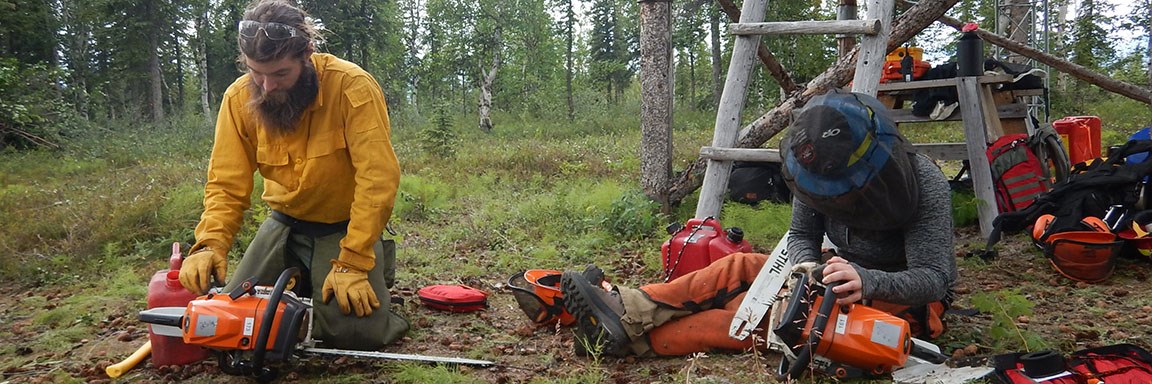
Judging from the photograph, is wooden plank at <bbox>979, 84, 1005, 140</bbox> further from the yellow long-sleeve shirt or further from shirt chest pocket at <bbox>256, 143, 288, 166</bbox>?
shirt chest pocket at <bbox>256, 143, 288, 166</bbox>

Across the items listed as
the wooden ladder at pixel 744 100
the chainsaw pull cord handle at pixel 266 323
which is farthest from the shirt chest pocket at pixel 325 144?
the wooden ladder at pixel 744 100

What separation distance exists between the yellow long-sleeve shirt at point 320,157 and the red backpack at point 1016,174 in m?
4.73

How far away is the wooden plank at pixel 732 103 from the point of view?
484cm

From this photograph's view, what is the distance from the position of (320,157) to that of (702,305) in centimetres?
199

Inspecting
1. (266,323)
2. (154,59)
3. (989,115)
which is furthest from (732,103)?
(154,59)

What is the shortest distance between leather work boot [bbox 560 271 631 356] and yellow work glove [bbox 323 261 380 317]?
970mm

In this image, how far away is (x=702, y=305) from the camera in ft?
9.88

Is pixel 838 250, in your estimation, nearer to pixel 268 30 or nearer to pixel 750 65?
pixel 750 65

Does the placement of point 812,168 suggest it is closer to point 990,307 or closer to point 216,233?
point 990,307

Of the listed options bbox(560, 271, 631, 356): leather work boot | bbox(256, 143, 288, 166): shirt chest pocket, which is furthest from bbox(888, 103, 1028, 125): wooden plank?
bbox(256, 143, 288, 166): shirt chest pocket

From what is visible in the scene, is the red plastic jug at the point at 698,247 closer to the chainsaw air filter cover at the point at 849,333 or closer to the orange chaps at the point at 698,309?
the orange chaps at the point at 698,309

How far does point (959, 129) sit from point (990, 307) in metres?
12.5

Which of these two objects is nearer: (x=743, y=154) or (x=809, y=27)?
(x=809, y=27)

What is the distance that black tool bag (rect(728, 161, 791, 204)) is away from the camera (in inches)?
238
